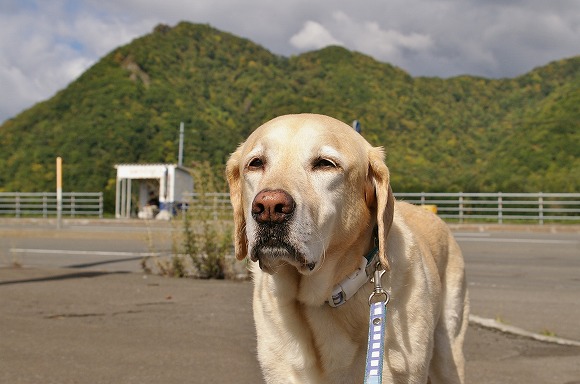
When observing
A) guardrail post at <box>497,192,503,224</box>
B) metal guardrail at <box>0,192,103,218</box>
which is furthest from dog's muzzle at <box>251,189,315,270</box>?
metal guardrail at <box>0,192,103,218</box>

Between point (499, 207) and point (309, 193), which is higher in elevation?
point (499, 207)

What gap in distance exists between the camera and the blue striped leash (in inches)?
103

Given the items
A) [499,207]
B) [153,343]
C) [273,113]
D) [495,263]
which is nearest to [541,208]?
[499,207]

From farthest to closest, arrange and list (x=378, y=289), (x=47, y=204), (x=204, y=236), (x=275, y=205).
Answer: (x=47, y=204) < (x=204, y=236) < (x=378, y=289) < (x=275, y=205)

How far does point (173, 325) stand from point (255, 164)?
12.5 feet

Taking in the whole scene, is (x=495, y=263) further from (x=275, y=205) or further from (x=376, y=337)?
(x=275, y=205)

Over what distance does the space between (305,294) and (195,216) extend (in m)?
6.46

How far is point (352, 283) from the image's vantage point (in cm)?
290

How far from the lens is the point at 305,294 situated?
293 cm

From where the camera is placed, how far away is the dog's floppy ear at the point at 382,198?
286cm

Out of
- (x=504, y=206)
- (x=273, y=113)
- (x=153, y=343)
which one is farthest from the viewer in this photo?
(x=273, y=113)

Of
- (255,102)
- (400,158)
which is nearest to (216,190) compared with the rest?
(400,158)

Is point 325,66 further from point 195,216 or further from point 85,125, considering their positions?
point 195,216

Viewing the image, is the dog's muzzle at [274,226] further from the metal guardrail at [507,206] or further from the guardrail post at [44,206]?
the guardrail post at [44,206]
